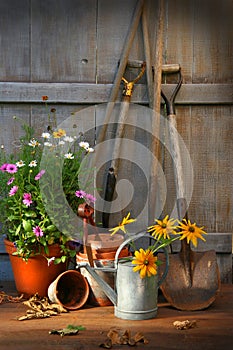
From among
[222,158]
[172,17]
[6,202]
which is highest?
[172,17]

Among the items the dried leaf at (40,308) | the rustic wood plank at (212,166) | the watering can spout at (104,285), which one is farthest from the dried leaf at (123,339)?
the rustic wood plank at (212,166)

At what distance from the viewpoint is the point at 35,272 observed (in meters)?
2.47

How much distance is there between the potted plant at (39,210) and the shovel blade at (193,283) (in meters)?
0.47

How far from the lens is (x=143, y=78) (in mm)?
2826

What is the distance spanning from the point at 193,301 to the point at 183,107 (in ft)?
3.19

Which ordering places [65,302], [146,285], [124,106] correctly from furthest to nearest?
1. [124,106]
2. [65,302]
3. [146,285]

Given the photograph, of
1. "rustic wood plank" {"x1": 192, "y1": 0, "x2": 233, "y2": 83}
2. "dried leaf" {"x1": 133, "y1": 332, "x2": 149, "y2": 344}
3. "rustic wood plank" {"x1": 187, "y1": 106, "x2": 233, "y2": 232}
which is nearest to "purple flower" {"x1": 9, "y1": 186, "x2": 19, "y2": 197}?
"dried leaf" {"x1": 133, "y1": 332, "x2": 149, "y2": 344}

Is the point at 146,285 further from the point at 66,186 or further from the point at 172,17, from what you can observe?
the point at 172,17

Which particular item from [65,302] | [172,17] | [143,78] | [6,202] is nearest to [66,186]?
[6,202]

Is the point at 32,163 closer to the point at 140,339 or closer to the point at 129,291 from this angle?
the point at 129,291

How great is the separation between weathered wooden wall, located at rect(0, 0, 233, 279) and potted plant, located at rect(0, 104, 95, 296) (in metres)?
0.36

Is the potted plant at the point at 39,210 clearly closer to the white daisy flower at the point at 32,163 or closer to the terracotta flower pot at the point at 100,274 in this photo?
the white daisy flower at the point at 32,163

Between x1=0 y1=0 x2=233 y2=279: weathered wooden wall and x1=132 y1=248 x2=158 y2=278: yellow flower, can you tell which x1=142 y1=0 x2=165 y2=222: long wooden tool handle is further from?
x1=132 y1=248 x2=158 y2=278: yellow flower

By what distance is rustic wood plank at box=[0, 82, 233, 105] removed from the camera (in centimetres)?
279
